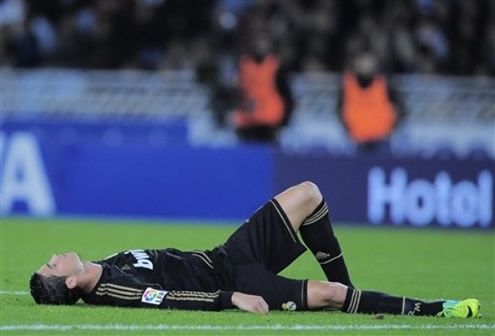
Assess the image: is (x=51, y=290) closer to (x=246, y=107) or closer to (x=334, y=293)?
(x=334, y=293)

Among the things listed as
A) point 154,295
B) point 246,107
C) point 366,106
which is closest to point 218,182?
point 246,107

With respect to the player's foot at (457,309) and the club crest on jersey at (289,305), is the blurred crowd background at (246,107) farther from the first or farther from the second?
the club crest on jersey at (289,305)

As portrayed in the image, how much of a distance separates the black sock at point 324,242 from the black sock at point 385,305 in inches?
23.2

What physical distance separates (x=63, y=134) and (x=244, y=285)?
1208cm

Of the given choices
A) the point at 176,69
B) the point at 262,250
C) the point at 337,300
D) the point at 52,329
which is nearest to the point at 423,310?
the point at 337,300

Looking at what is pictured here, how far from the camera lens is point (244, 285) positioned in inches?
368

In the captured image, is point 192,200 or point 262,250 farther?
point 192,200

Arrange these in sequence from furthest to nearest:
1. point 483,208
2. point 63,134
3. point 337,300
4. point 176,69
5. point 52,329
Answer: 1. point 176,69
2. point 63,134
3. point 483,208
4. point 337,300
5. point 52,329

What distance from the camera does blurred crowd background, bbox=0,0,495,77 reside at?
23.1 metres

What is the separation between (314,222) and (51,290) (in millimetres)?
1886

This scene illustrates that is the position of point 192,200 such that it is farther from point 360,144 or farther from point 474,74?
point 474,74

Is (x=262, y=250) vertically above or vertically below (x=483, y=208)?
above

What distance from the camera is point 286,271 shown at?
43.1 ft

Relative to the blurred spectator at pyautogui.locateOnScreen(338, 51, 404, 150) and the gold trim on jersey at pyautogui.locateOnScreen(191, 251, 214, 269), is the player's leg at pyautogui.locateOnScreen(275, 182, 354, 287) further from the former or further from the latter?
the blurred spectator at pyautogui.locateOnScreen(338, 51, 404, 150)
